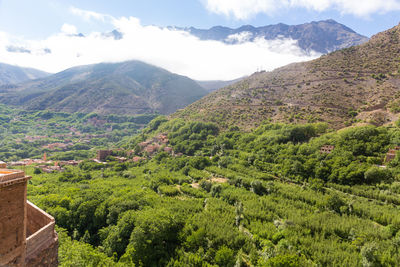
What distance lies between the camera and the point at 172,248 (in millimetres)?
22109

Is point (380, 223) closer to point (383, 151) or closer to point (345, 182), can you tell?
point (345, 182)

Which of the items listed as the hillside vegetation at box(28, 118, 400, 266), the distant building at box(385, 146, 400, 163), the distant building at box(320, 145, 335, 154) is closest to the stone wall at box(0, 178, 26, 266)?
the hillside vegetation at box(28, 118, 400, 266)

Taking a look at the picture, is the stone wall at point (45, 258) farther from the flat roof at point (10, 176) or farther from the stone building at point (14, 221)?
the flat roof at point (10, 176)

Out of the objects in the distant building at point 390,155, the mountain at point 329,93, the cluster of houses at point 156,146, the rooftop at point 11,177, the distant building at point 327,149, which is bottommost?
the cluster of houses at point 156,146

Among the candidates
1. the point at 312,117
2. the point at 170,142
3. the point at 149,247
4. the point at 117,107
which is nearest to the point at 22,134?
the point at 117,107

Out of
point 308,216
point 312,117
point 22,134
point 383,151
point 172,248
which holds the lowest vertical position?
point 22,134

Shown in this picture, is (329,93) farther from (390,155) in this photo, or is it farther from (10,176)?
(10,176)

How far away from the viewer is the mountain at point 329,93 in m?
56.4

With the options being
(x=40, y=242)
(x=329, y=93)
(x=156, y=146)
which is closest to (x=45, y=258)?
(x=40, y=242)

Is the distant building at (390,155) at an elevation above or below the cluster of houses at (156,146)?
above

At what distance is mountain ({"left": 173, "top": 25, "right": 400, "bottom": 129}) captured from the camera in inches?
2219

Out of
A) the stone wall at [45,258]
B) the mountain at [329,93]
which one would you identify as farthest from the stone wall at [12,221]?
the mountain at [329,93]

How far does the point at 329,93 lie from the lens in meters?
65.9

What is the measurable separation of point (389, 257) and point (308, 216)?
7.73m
